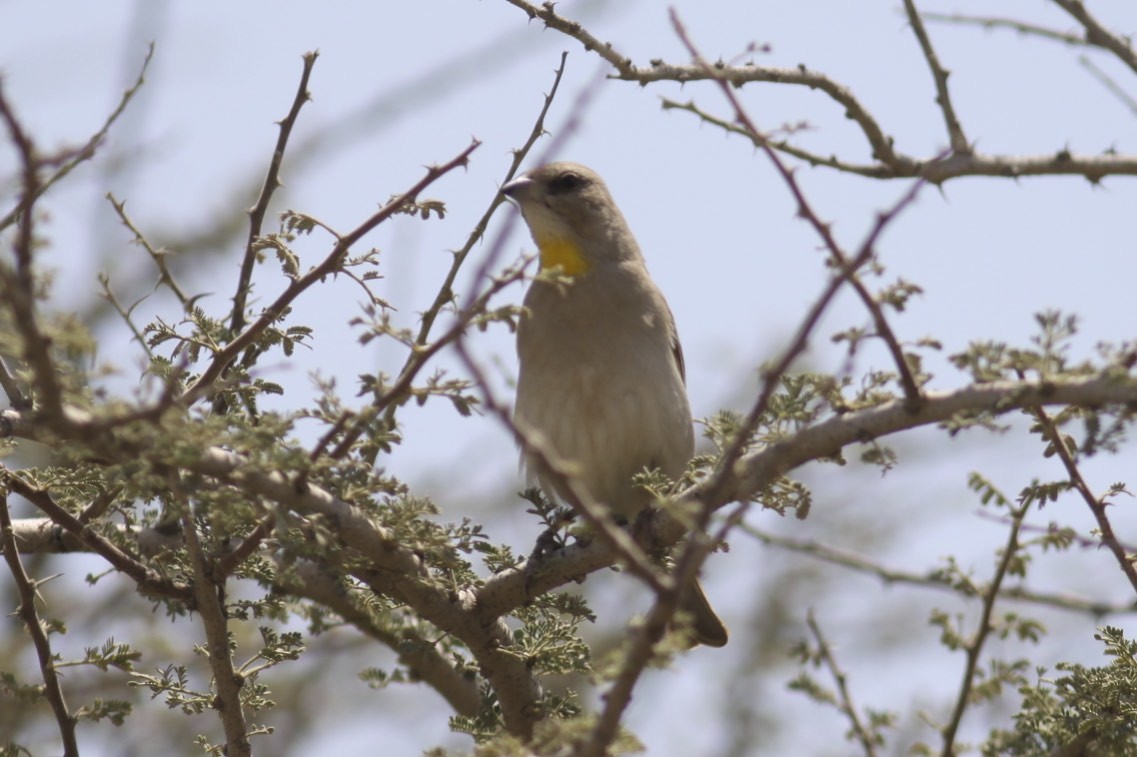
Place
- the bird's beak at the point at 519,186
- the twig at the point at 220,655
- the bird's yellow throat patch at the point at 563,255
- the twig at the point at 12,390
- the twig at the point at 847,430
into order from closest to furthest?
the twig at the point at 847,430 → the twig at the point at 12,390 → the twig at the point at 220,655 → the bird's yellow throat patch at the point at 563,255 → the bird's beak at the point at 519,186

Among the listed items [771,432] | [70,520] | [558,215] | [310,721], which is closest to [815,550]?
[771,432]

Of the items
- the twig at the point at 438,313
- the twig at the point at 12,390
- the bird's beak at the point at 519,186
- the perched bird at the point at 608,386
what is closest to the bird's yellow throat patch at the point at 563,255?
the perched bird at the point at 608,386

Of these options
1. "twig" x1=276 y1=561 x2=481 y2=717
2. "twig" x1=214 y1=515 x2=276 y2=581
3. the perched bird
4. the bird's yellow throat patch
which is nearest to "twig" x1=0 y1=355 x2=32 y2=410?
"twig" x1=214 y1=515 x2=276 y2=581

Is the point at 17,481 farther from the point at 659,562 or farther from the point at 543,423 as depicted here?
the point at 543,423

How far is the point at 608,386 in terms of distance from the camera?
20.5 feet

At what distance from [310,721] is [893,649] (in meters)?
5.90

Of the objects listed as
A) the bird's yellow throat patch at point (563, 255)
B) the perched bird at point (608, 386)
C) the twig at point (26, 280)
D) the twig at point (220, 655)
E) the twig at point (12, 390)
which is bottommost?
the twig at point (26, 280)

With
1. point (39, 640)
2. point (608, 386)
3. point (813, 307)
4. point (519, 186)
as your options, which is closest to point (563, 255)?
point (519, 186)

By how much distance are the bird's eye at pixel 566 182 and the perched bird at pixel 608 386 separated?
1.98 feet

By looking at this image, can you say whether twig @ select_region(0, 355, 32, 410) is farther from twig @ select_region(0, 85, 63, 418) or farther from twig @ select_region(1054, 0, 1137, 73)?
twig @ select_region(1054, 0, 1137, 73)

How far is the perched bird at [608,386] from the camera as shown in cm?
622

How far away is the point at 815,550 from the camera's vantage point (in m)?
4.60

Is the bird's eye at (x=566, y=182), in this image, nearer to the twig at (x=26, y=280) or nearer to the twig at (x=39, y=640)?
the twig at (x=39, y=640)

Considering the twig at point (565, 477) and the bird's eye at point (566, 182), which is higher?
the bird's eye at point (566, 182)
